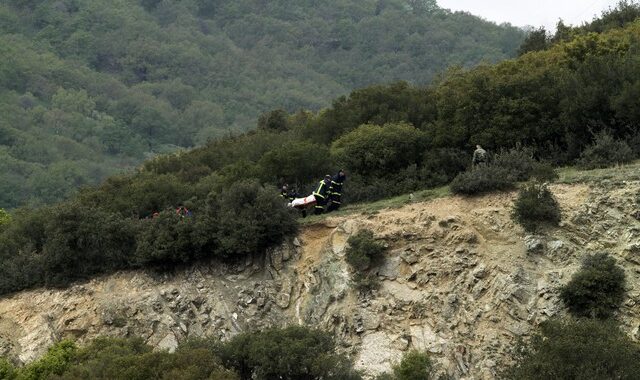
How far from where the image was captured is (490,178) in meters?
27.4

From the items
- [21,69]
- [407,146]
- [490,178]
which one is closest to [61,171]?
[21,69]

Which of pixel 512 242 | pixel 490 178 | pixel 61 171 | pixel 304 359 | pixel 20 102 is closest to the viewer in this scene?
pixel 304 359

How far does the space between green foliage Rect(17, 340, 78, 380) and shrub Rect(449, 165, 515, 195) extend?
1056cm

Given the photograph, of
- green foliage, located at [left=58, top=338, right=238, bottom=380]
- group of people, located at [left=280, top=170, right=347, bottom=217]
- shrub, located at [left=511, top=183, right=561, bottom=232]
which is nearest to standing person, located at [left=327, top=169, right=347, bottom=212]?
group of people, located at [left=280, top=170, right=347, bottom=217]

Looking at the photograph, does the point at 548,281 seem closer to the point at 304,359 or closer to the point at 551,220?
the point at 551,220

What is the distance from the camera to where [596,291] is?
2297cm

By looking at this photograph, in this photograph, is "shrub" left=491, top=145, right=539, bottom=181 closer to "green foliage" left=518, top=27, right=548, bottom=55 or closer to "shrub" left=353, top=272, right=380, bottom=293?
"shrub" left=353, top=272, right=380, bottom=293

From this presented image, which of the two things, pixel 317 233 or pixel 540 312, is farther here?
pixel 317 233

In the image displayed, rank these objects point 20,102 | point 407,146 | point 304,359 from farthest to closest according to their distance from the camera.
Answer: point 20,102 < point 407,146 < point 304,359

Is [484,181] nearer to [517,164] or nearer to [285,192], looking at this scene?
[517,164]

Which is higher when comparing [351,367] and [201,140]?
[351,367]

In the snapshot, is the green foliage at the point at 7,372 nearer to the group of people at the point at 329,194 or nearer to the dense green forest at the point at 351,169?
the dense green forest at the point at 351,169

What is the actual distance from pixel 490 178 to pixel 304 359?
7.69m

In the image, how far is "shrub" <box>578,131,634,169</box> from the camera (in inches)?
1105
